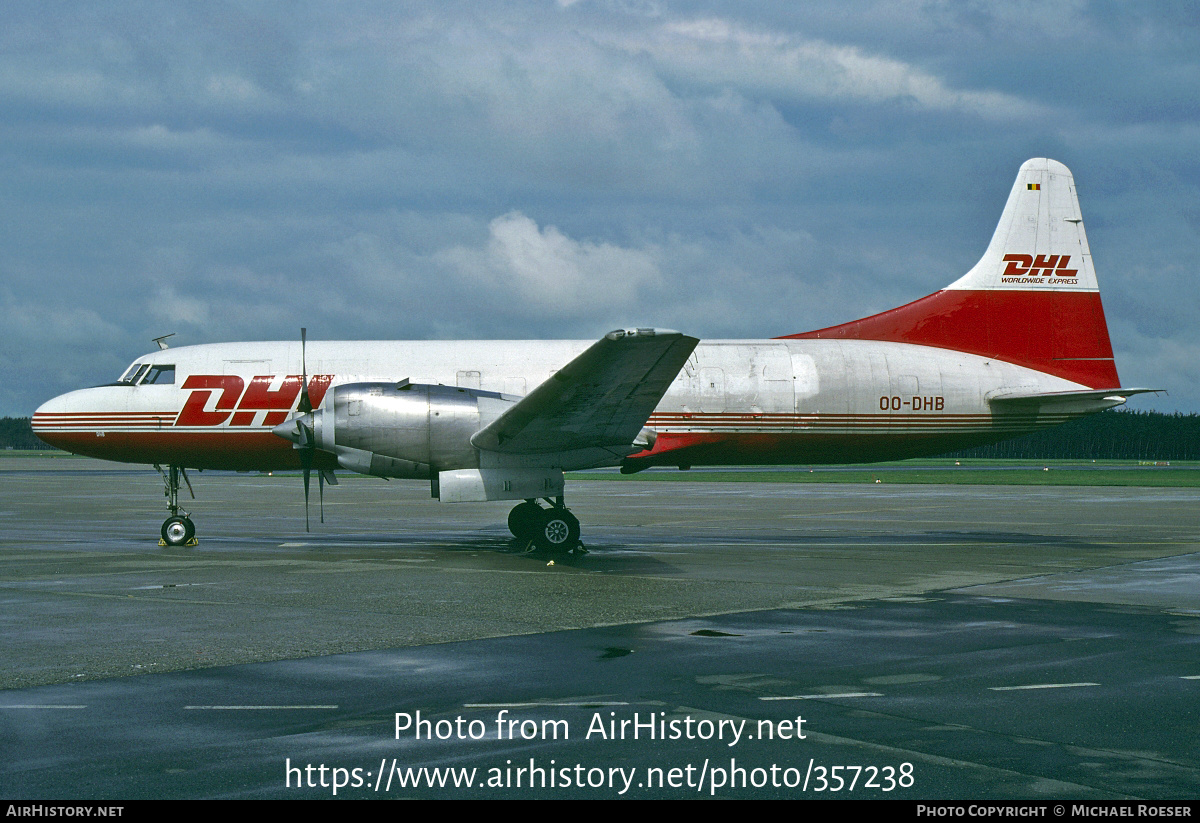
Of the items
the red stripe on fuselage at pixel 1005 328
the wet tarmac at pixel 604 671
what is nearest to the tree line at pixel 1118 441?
the red stripe on fuselage at pixel 1005 328

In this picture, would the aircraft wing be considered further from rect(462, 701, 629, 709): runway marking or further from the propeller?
rect(462, 701, 629, 709): runway marking

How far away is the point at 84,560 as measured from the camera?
18812 mm

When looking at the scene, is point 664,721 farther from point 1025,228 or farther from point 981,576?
point 1025,228

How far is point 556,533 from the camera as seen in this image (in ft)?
65.5

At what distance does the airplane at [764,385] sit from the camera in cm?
2214

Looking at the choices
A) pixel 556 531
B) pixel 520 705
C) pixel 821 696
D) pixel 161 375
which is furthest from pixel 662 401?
pixel 520 705

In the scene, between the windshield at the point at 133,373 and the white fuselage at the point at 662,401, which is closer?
the white fuselage at the point at 662,401

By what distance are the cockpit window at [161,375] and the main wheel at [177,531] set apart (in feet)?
9.58

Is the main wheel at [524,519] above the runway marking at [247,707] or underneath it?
above

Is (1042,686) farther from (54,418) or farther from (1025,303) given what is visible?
(54,418)

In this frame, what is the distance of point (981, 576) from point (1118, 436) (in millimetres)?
104358

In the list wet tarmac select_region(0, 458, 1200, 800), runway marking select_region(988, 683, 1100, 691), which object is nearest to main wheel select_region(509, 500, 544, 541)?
wet tarmac select_region(0, 458, 1200, 800)

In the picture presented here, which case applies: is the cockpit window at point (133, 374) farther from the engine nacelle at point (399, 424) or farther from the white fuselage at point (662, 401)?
the engine nacelle at point (399, 424)

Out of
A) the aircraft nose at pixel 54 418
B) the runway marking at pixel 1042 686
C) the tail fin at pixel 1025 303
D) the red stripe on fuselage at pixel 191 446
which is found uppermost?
the tail fin at pixel 1025 303
